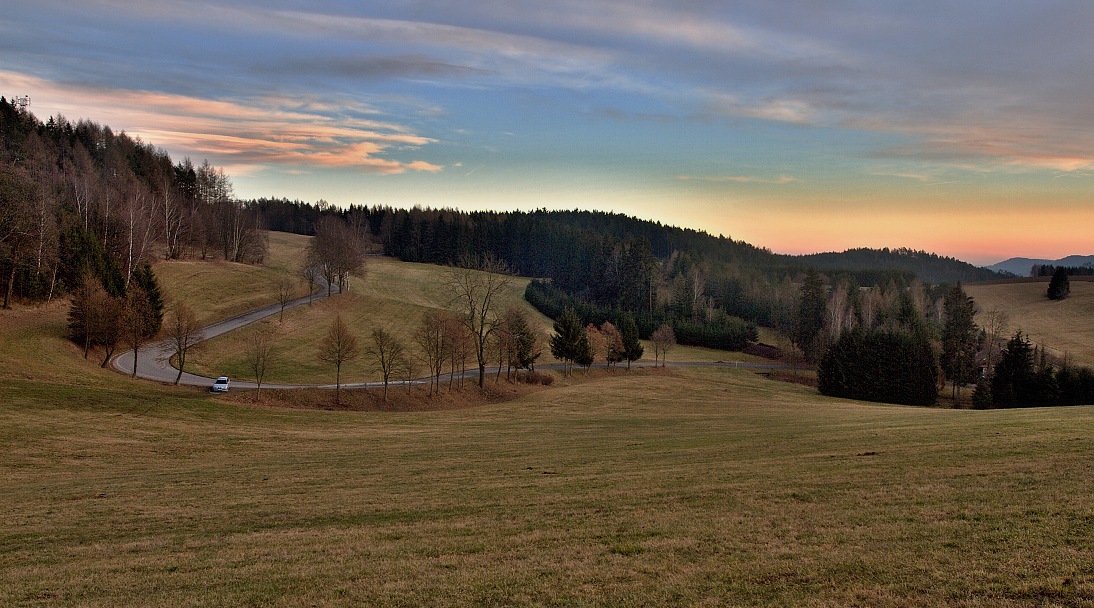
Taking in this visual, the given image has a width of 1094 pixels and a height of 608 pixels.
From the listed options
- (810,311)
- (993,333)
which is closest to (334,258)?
(810,311)

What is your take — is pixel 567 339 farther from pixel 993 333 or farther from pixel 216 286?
pixel 993 333

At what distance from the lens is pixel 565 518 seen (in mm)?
15820

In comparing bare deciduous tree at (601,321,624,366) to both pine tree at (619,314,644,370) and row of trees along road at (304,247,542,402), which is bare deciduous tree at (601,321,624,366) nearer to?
pine tree at (619,314,644,370)

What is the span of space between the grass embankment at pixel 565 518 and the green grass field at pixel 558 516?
0.08 metres

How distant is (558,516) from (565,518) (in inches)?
10.4

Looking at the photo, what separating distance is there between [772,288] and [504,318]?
359 ft

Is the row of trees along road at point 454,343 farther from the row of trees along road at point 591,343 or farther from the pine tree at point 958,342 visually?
the pine tree at point 958,342

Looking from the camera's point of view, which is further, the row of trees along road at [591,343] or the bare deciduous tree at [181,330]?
the row of trees along road at [591,343]

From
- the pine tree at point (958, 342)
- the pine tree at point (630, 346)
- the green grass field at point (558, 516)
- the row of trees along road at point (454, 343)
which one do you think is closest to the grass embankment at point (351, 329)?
the row of trees along road at point (454, 343)

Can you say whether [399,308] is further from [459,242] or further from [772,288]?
[772,288]

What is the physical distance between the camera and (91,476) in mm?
24719

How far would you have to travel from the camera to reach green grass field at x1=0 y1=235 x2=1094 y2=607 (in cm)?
1080

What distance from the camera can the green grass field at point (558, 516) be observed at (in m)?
10.8

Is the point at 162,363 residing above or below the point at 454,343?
below
